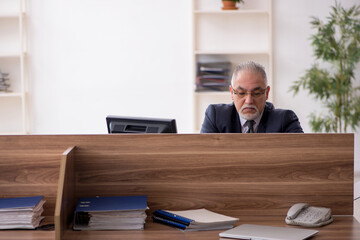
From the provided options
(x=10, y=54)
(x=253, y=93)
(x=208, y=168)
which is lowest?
(x=208, y=168)

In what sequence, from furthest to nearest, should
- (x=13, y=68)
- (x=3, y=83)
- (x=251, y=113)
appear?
1. (x=13, y=68)
2. (x=3, y=83)
3. (x=251, y=113)

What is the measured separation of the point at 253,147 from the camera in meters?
1.89

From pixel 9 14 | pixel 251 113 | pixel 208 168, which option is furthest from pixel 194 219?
pixel 9 14

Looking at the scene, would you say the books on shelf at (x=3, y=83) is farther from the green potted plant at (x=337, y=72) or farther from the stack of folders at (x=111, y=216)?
the stack of folders at (x=111, y=216)

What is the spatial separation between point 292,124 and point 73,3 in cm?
326

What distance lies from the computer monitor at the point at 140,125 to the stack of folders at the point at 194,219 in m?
0.34

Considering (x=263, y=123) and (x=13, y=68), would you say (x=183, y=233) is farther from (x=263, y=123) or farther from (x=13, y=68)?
(x=13, y=68)

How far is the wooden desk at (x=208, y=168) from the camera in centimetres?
189

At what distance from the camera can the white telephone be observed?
1734 millimetres

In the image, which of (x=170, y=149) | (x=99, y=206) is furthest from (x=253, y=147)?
(x=99, y=206)

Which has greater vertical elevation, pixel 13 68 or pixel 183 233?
pixel 13 68

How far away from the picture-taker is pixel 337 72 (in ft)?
16.2

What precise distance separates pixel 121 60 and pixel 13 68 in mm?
1093

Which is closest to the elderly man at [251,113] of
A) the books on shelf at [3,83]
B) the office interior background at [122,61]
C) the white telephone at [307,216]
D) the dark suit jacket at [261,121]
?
the dark suit jacket at [261,121]
